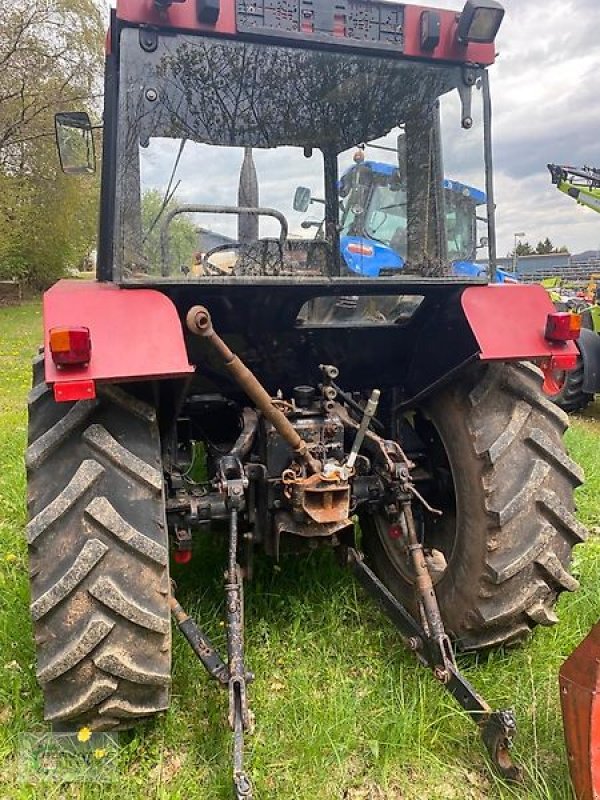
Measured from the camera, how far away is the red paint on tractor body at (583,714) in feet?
6.00

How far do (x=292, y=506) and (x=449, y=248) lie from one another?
1121 mm

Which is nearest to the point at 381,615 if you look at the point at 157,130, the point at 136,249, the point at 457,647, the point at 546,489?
the point at 457,647

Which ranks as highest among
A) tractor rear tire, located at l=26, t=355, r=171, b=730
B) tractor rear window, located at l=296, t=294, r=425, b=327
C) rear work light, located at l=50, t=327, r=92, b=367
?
tractor rear window, located at l=296, t=294, r=425, b=327

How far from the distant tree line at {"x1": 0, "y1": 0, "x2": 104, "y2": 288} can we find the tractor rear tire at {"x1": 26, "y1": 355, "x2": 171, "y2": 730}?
1575 cm

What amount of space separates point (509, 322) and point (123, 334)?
1335 mm

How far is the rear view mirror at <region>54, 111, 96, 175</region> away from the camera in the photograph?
9.44 feet

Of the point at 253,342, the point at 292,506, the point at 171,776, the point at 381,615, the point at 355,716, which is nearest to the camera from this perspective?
Result: the point at 171,776

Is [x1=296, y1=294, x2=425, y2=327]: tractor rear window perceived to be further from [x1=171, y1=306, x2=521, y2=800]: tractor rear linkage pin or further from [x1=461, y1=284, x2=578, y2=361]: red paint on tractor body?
[x1=171, y1=306, x2=521, y2=800]: tractor rear linkage pin

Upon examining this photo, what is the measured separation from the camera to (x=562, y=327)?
2455 millimetres

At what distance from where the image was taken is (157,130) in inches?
89.4

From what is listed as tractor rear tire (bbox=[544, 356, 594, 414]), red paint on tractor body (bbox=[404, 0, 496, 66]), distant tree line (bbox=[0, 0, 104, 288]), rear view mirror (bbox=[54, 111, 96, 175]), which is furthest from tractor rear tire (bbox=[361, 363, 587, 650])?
distant tree line (bbox=[0, 0, 104, 288])

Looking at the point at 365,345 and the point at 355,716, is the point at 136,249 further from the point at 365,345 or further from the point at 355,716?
the point at 355,716

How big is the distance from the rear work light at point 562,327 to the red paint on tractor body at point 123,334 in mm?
1297

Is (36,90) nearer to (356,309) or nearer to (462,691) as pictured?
(356,309)
